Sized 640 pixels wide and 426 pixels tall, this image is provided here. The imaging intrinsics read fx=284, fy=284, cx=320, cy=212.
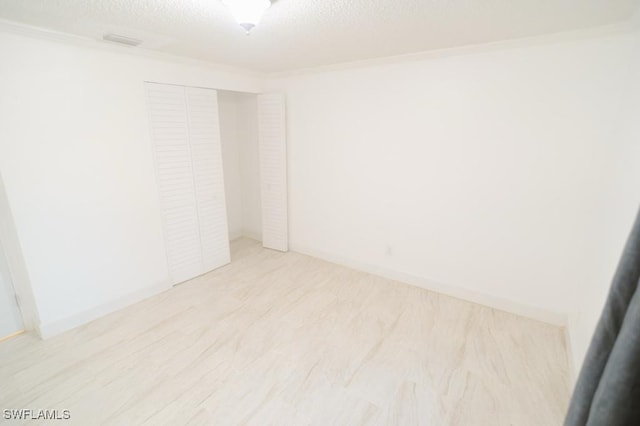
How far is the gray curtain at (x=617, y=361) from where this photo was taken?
511 mm

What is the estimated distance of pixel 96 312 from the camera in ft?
8.59

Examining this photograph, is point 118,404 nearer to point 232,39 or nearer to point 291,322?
point 291,322

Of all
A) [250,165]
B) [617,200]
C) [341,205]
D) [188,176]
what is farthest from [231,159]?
[617,200]

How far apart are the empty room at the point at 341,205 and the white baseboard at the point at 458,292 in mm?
22

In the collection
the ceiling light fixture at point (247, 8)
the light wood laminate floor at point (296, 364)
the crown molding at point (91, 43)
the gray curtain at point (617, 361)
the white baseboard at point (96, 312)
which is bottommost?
the light wood laminate floor at point (296, 364)

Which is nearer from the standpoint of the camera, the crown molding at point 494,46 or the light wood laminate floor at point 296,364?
the light wood laminate floor at point 296,364

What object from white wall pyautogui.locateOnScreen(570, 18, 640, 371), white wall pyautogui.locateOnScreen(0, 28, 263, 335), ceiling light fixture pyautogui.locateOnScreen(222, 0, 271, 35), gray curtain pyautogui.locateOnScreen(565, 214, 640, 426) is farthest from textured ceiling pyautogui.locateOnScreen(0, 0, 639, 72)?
gray curtain pyautogui.locateOnScreen(565, 214, 640, 426)

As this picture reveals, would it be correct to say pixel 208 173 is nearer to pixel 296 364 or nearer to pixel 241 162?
pixel 241 162

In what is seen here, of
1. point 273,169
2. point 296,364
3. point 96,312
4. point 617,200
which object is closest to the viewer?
point 617,200

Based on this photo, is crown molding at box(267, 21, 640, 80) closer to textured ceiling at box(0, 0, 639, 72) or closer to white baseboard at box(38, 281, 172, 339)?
textured ceiling at box(0, 0, 639, 72)

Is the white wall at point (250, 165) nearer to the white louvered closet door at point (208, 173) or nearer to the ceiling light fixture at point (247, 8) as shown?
the white louvered closet door at point (208, 173)

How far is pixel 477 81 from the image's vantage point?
2.52 m

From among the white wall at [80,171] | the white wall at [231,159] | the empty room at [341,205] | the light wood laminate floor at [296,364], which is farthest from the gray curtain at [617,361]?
the white wall at [231,159]

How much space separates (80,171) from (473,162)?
11.4 ft
